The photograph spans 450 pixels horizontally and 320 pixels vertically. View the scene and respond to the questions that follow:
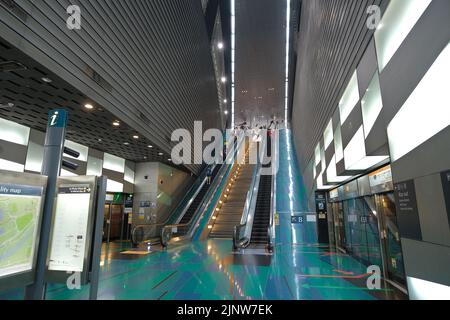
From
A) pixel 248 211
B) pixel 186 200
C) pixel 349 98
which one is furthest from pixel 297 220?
pixel 349 98

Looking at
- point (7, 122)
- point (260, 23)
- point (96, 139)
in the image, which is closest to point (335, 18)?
point (96, 139)

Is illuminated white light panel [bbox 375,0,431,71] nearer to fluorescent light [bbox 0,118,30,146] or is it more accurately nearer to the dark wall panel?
the dark wall panel

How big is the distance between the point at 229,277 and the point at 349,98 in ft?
16.0

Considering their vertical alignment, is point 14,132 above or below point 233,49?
below

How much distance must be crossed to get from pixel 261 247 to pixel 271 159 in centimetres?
1148

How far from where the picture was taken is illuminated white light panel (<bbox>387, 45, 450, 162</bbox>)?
2781 millimetres

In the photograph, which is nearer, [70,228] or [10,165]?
[70,228]

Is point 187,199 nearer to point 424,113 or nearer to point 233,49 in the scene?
point 424,113

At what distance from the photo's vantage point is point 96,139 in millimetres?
9430

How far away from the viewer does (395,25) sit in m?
3.79

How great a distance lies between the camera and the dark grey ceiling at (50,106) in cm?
493

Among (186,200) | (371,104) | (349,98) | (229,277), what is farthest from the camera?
(186,200)

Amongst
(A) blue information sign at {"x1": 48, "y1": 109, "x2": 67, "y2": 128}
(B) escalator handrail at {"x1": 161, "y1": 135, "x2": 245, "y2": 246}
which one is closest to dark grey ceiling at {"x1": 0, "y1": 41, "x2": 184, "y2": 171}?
(A) blue information sign at {"x1": 48, "y1": 109, "x2": 67, "y2": 128}
